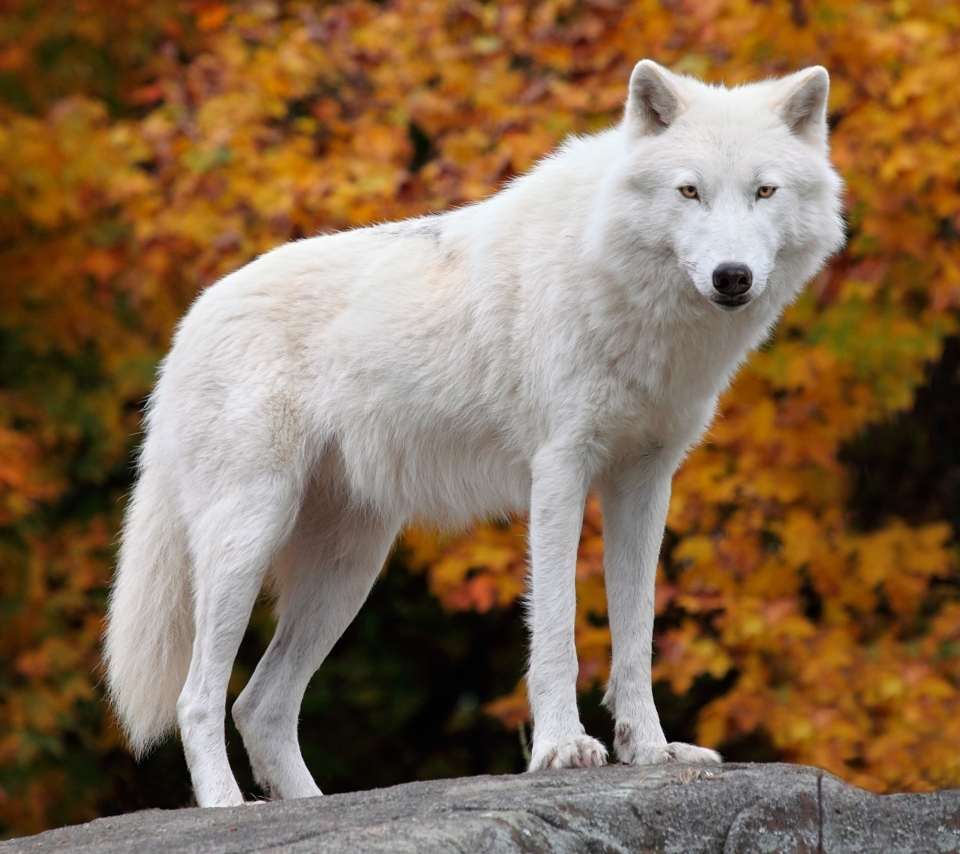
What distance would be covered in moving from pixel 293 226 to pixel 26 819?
4506 mm

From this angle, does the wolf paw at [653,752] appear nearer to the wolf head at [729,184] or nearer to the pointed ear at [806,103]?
the wolf head at [729,184]

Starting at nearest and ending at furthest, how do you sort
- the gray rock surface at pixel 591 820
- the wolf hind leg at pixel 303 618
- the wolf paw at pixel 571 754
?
the gray rock surface at pixel 591 820 < the wolf paw at pixel 571 754 < the wolf hind leg at pixel 303 618

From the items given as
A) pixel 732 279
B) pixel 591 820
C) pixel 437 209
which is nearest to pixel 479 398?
pixel 732 279

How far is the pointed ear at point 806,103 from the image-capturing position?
3928 mm

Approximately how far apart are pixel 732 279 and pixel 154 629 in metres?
2.42

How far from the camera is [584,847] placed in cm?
321

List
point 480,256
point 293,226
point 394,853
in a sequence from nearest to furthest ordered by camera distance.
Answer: point 394,853
point 480,256
point 293,226

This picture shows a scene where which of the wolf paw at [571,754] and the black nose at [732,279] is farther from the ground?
the black nose at [732,279]

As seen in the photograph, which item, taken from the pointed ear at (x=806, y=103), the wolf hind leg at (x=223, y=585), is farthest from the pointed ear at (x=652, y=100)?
the wolf hind leg at (x=223, y=585)

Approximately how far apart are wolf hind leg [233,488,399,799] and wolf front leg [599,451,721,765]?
98cm

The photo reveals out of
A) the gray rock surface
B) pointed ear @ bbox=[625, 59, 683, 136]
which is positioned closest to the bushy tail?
the gray rock surface

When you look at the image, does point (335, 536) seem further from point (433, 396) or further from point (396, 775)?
point (396, 775)

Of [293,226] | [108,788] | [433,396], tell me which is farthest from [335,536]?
[108,788]

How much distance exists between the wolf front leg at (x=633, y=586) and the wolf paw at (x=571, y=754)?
18cm
